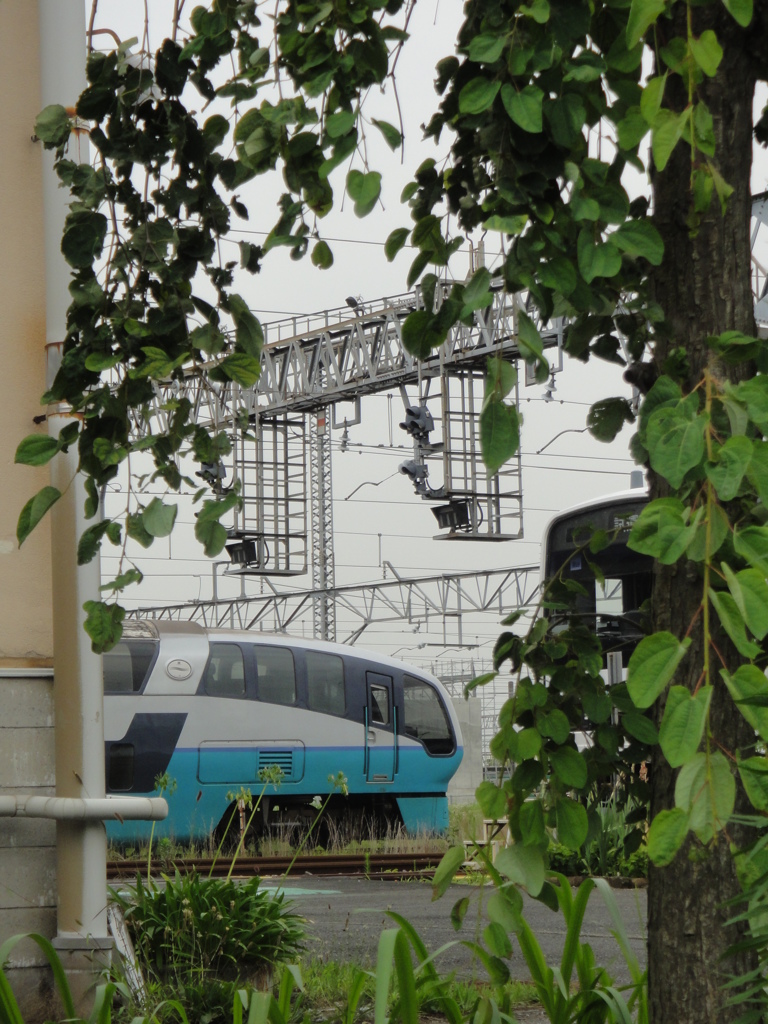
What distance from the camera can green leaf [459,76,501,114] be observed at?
52.4 inches

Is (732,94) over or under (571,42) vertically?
over

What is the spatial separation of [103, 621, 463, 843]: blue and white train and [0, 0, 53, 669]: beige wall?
30.8ft

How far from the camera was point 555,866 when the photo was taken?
883 centimetres

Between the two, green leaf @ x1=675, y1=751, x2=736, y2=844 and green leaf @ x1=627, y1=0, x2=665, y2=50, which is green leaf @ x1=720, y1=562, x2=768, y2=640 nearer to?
green leaf @ x1=675, y1=751, x2=736, y2=844

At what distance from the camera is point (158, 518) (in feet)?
4.63

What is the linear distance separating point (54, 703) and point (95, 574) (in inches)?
16.5

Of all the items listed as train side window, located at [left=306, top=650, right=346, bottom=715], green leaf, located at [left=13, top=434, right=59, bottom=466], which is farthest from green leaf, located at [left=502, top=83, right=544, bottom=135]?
train side window, located at [left=306, top=650, right=346, bottom=715]

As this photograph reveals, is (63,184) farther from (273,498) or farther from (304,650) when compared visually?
(273,498)

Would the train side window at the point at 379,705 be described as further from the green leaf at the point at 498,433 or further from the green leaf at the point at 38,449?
the green leaf at the point at 498,433

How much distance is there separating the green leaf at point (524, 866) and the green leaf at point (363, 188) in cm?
80

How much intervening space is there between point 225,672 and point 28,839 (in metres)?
10.9

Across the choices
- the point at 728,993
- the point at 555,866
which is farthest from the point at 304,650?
the point at 728,993

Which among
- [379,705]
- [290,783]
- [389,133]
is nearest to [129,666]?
[290,783]

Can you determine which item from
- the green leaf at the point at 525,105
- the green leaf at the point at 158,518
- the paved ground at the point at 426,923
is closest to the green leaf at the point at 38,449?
the green leaf at the point at 158,518
